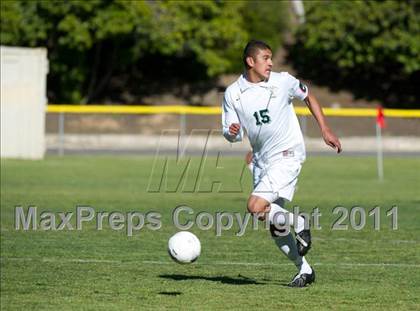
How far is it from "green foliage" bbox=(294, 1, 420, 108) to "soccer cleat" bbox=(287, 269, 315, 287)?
33363mm

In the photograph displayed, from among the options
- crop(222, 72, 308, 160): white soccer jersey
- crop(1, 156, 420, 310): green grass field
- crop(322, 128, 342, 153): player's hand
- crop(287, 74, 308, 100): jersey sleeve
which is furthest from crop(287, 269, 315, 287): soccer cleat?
crop(287, 74, 308, 100): jersey sleeve

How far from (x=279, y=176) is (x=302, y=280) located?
0.95 metres

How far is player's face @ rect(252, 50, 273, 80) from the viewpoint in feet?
30.7

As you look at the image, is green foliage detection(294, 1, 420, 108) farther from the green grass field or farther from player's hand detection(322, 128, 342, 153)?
player's hand detection(322, 128, 342, 153)

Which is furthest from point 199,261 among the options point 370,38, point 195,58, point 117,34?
point 195,58

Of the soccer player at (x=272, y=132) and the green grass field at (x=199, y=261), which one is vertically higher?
the soccer player at (x=272, y=132)

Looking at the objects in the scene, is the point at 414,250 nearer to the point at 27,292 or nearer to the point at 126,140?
the point at 27,292

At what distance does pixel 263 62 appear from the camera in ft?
30.7

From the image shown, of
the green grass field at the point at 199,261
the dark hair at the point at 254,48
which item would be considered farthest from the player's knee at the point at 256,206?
the dark hair at the point at 254,48

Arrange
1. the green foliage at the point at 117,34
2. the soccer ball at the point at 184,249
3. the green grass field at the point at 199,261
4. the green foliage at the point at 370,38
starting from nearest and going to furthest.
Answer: the green grass field at the point at 199,261
the soccer ball at the point at 184,249
the green foliage at the point at 117,34
the green foliage at the point at 370,38

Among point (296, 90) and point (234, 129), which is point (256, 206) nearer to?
point (234, 129)

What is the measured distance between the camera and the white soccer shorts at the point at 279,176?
9.30 metres

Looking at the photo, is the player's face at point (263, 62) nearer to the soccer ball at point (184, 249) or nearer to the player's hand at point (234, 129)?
the player's hand at point (234, 129)

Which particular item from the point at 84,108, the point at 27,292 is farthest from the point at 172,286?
the point at 84,108
